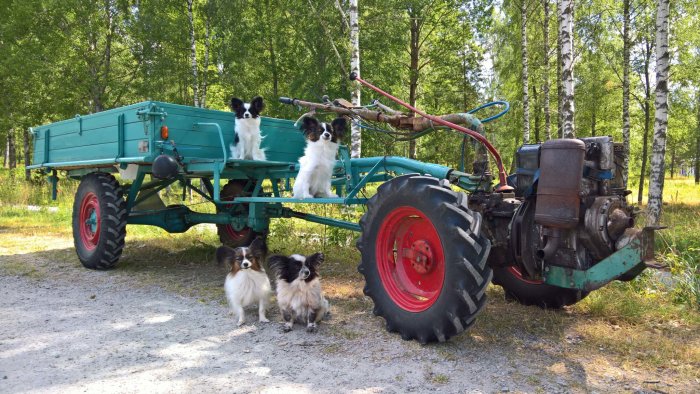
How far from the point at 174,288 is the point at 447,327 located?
383 cm

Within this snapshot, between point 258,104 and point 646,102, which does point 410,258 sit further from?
point 646,102

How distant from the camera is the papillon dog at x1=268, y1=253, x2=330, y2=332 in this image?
14.2ft

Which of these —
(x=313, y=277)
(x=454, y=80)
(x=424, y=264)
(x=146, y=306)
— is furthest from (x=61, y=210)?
(x=454, y=80)

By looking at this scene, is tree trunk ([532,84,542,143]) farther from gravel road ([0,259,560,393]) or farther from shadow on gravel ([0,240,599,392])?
gravel road ([0,259,560,393])

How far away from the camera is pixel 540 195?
143 inches

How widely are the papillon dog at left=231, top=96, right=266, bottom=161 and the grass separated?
1.76m

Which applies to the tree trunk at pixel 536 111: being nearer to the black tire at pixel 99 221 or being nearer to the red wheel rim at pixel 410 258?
the black tire at pixel 99 221

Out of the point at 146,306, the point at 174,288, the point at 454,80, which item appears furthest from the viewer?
the point at 454,80

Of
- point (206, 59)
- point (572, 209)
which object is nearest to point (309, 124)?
point (572, 209)

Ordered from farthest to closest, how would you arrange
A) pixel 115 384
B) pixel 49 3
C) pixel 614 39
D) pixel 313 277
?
pixel 614 39 < pixel 49 3 < pixel 313 277 < pixel 115 384

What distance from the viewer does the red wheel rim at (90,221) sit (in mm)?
6957

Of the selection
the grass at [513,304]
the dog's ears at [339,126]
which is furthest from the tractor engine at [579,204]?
the dog's ears at [339,126]

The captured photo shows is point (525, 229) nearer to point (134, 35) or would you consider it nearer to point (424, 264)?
point (424, 264)

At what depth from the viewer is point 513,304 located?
16.1 ft
